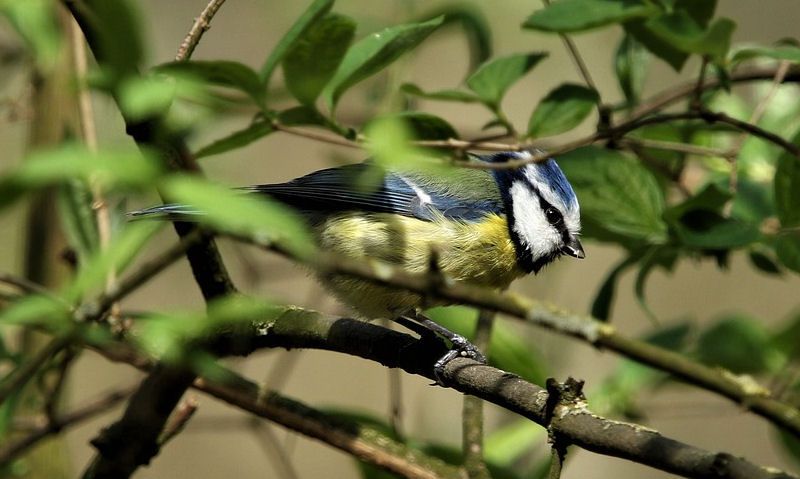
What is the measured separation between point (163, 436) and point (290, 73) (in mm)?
613

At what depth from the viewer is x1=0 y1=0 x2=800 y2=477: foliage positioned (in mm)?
671

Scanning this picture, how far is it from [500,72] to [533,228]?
32.4 inches

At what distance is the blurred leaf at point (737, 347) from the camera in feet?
6.19

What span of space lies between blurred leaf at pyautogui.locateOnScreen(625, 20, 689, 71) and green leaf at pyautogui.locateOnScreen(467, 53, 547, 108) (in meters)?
0.21

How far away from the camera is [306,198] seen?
2074 millimetres

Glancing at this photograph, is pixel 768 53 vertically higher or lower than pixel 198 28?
higher

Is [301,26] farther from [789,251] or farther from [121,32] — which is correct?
[789,251]

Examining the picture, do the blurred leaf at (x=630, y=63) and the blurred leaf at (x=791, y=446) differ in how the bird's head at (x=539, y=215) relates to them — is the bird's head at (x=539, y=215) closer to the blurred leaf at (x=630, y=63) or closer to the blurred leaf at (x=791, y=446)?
the blurred leaf at (x=630, y=63)

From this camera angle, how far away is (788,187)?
1.47m

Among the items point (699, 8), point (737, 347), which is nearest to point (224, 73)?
point (699, 8)

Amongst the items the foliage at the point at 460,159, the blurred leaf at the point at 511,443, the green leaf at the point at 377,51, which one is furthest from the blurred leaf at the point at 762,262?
the green leaf at the point at 377,51

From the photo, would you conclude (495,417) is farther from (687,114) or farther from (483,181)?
(687,114)

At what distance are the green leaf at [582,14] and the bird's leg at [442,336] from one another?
485 mm

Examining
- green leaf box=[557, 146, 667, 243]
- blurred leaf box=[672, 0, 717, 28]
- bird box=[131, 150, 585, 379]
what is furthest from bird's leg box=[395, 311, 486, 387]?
blurred leaf box=[672, 0, 717, 28]
